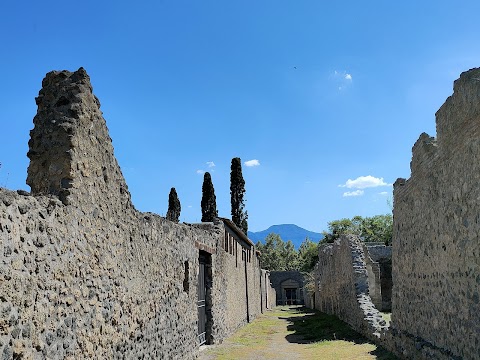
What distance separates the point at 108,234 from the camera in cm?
654

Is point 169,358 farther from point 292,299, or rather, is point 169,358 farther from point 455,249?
point 292,299

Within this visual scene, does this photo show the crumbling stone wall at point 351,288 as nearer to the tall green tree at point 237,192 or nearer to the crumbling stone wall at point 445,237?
the crumbling stone wall at point 445,237

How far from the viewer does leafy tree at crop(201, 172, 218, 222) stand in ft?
120

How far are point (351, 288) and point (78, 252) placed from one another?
45.9 feet

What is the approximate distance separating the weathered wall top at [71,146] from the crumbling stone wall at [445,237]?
5091 millimetres

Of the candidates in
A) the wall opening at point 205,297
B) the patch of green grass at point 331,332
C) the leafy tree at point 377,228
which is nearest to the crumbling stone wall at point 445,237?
the patch of green grass at point 331,332

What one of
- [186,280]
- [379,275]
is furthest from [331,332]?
[379,275]

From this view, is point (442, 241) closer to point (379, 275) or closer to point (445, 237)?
point (445, 237)

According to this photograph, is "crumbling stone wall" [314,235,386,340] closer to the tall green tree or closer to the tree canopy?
the tall green tree

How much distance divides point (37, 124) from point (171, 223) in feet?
14.0

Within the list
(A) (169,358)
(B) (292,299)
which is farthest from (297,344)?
(B) (292,299)

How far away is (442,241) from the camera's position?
7992 millimetres

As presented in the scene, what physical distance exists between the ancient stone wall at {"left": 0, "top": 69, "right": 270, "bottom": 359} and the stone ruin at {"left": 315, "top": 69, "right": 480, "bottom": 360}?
16.2 feet

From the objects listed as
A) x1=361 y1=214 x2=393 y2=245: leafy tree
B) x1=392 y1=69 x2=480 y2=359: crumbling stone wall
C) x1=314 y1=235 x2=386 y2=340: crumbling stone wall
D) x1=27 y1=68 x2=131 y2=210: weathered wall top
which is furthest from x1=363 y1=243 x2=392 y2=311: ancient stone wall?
x1=361 y1=214 x2=393 y2=245: leafy tree
